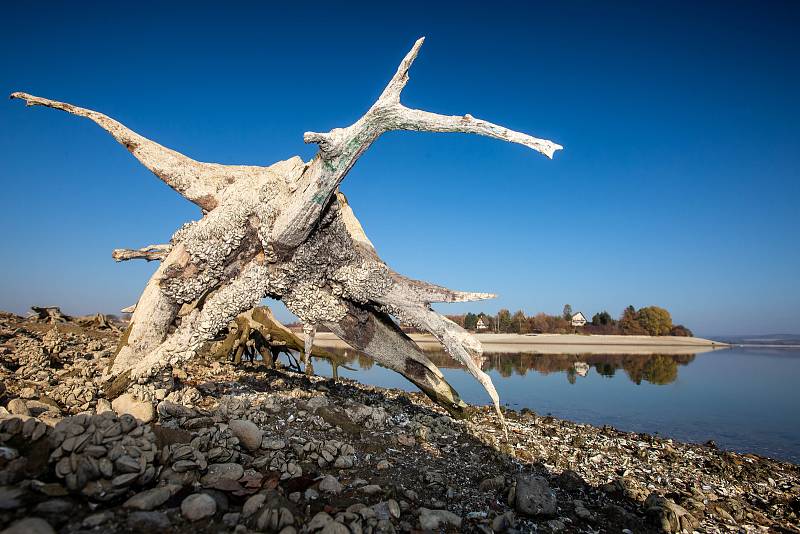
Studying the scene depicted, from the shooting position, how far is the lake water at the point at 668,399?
10.9 m

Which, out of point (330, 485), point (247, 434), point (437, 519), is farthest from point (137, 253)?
point (437, 519)

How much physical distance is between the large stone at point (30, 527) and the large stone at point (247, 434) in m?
2.26

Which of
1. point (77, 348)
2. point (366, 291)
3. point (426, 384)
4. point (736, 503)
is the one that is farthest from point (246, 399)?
point (736, 503)

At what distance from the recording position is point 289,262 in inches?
280

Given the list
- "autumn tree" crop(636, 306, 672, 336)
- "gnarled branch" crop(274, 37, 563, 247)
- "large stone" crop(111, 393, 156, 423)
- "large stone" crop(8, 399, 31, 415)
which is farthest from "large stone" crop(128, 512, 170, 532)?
"autumn tree" crop(636, 306, 672, 336)

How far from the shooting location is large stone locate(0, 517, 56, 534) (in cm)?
247

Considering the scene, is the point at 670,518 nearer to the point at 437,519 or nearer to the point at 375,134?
the point at 437,519

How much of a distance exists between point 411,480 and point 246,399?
332cm

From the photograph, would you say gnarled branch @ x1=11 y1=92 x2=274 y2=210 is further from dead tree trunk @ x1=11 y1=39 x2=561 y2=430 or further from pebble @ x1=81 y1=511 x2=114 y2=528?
pebble @ x1=81 y1=511 x2=114 y2=528

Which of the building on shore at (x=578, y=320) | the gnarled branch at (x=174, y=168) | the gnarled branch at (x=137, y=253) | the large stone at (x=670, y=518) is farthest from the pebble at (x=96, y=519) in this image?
the building on shore at (x=578, y=320)

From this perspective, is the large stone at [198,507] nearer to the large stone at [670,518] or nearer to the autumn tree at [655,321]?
the large stone at [670,518]

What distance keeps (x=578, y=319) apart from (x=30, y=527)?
91.6 metres

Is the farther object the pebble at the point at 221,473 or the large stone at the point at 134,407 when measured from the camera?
the large stone at the point at 134,407

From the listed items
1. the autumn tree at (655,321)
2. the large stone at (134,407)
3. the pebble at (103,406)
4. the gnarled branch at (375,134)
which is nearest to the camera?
the gnarled branch at (375,134)
